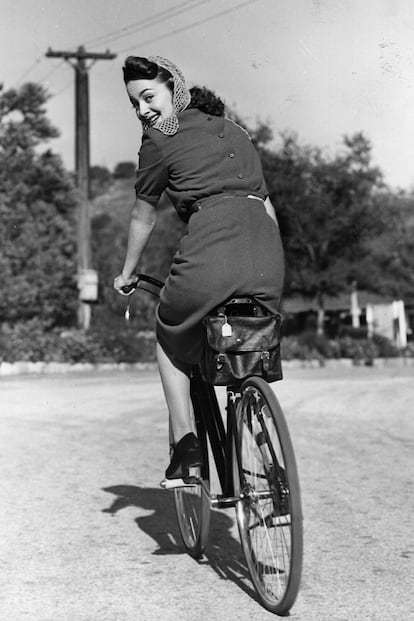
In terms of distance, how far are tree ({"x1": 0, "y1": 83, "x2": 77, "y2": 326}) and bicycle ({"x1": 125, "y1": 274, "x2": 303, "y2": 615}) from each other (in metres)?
20.1

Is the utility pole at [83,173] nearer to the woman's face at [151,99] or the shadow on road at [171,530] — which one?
the shadow on road at [171,530]

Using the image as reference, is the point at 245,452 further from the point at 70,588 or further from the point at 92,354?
the point at 92,354

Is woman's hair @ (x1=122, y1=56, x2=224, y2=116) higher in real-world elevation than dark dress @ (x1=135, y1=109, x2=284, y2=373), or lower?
higher

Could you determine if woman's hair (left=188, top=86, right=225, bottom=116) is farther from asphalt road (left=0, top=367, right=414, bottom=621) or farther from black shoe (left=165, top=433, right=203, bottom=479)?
asphalt road (left=0, top=367, right=414, bottom=621)

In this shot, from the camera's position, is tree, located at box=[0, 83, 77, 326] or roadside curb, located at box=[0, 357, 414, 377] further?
→ tree, located at box=[0, 83, 77, 326]

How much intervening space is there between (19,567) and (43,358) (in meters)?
17.8

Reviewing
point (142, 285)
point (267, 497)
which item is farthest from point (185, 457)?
point (142, 285)

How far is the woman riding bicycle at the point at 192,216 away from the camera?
333cm

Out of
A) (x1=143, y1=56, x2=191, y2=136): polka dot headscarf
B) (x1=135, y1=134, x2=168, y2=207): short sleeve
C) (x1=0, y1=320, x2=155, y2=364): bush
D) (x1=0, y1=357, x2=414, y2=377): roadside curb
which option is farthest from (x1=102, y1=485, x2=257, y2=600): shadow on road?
(x1=0, y1=320, x2=155, y2=364): bush

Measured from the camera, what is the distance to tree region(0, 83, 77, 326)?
23766 mm

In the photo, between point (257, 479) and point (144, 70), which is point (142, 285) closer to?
point (144, 70)

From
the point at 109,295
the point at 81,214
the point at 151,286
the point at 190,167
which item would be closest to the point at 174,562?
the point at 151,286

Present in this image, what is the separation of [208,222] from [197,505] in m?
1.28

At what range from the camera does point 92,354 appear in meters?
22.1
